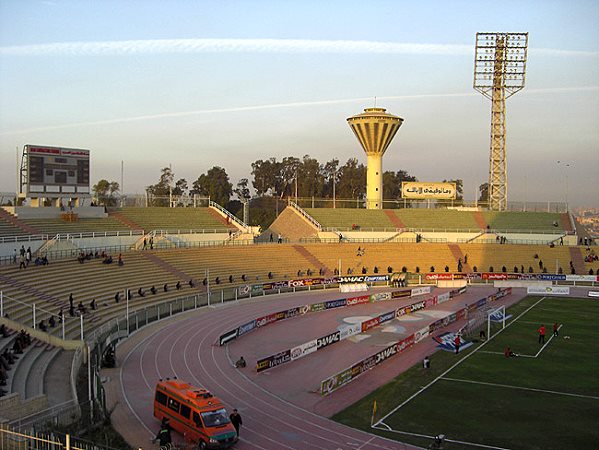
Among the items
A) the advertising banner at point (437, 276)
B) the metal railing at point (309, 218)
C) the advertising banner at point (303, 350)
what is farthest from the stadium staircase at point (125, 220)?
the advertising banner at point (303, 350)

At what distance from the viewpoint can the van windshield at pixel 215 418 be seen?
1948 centimetres

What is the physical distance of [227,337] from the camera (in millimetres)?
34438

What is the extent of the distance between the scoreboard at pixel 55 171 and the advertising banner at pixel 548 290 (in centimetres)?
4153

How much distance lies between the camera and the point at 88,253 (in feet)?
155

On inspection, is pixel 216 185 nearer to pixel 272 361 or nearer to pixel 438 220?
pixel 438 220

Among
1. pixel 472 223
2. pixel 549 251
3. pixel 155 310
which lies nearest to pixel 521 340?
pixel 155 310

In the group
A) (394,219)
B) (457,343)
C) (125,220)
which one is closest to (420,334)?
(457,343)

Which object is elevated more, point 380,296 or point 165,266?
point 165,266

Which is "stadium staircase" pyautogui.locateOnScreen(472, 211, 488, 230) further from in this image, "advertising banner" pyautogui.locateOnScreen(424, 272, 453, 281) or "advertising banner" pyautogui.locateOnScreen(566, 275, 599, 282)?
"advertising banner" pyautogui.locateOnScreen(424, 272, 453, 281)

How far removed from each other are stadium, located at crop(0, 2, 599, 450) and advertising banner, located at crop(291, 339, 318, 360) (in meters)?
0.10

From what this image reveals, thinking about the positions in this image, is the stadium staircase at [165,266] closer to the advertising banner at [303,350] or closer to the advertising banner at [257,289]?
the advertising banner at [257,289]

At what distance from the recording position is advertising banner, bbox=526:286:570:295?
55562 mm

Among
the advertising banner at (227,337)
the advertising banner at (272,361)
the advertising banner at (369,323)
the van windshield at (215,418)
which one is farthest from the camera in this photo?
the advertising banner at (369,323)

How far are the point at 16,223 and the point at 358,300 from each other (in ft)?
93.7
